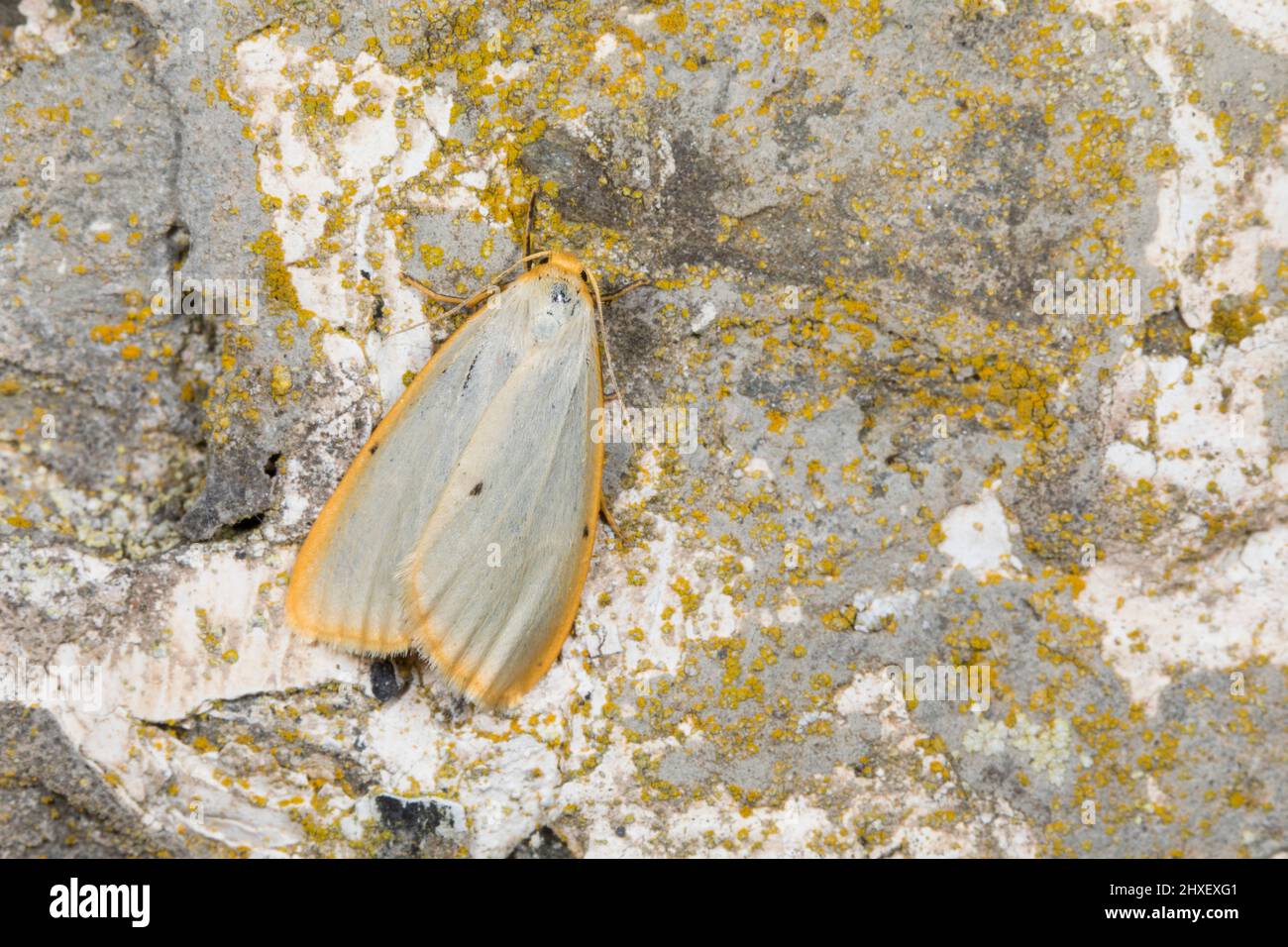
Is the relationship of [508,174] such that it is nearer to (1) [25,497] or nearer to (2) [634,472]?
(2) [634,472]

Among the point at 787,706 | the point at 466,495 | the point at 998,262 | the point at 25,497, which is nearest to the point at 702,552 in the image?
the point at 787,706

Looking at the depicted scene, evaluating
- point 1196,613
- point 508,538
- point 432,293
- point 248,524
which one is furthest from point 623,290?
point 1196,613

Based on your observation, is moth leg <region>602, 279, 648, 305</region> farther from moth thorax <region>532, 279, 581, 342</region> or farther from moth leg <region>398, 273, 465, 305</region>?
moth leg <region>398, 273, 465, 305</region>

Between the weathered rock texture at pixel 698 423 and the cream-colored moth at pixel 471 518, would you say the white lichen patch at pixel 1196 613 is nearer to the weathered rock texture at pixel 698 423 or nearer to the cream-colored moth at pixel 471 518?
the weathered rock texture at pixel 698 423

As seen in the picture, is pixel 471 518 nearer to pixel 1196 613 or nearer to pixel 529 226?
pixel 529 226

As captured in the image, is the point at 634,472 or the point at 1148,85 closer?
the point at 1148,85

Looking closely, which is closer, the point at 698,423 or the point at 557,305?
the point at 557,305
